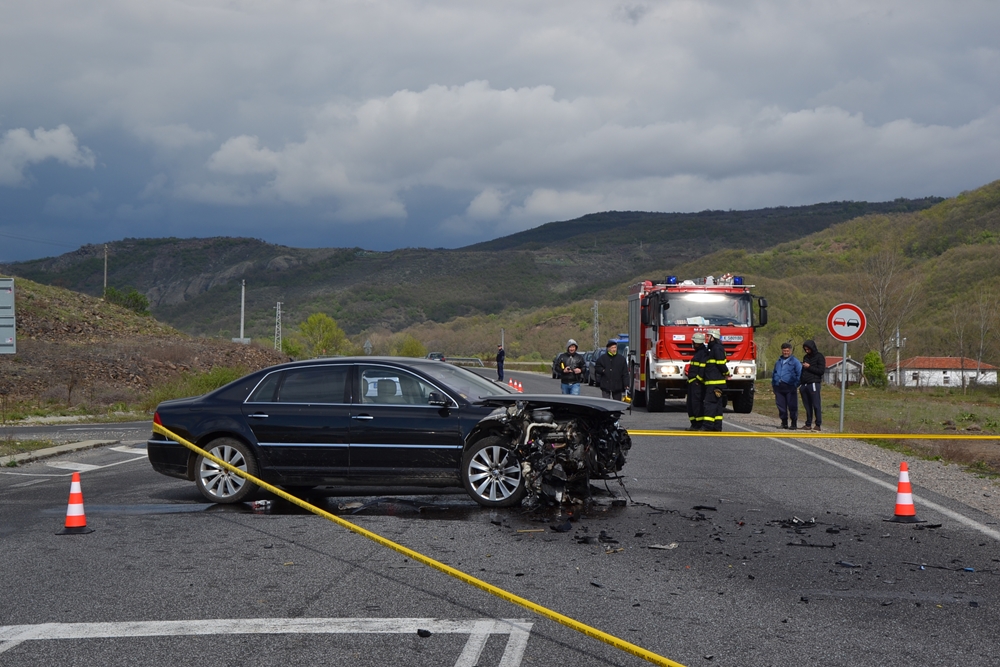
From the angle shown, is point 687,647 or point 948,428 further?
point 948,428

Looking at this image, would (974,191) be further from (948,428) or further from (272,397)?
(272,397)

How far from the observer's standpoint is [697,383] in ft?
60.3

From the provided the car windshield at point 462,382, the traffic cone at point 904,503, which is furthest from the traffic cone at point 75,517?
the traffic cone at point 904,503

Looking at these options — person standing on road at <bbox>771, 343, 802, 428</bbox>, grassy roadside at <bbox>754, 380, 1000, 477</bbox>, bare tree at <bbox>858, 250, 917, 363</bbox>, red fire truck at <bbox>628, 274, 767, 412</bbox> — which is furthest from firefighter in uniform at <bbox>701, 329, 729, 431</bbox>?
bare tree at <bbox>858, 250, 917, 363</bbox>

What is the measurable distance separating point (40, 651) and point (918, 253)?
435ft

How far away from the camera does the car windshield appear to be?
Answer: 33.0 feet

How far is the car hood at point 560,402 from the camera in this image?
31.4 feet

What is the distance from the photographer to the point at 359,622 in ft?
18.6

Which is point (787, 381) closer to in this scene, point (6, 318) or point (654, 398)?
point (654, 398)

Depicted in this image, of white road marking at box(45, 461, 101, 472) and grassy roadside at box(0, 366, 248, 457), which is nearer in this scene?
white road marking at box(45, 461, 101, 472)

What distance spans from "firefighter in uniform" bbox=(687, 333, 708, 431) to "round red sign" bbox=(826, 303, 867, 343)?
2.94 meters

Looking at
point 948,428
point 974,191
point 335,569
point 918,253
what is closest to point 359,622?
point 335,569

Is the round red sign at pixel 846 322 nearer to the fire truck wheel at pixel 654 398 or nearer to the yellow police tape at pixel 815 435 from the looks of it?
the yellow police tape at pixel 815 435

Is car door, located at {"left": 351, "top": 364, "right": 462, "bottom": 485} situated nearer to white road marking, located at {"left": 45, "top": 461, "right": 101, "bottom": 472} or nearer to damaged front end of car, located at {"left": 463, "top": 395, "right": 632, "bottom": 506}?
damaged front end of car, located at {"left": 463, "top": 395, "right": 632, "bottom": 506}
